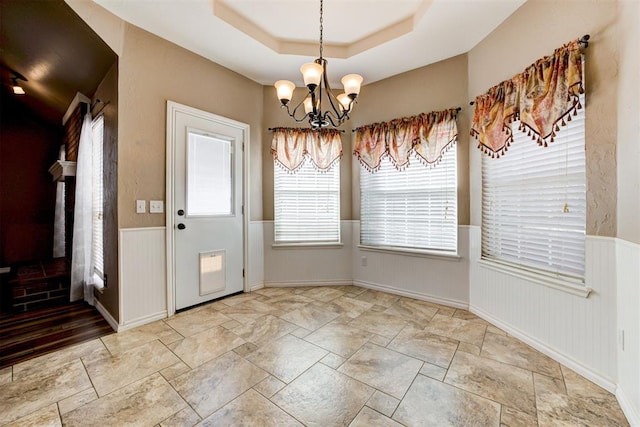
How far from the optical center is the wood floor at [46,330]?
2119mm

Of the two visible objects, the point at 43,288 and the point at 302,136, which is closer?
the point at 43,288

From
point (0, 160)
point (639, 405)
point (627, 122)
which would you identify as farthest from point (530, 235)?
point (0, 160)

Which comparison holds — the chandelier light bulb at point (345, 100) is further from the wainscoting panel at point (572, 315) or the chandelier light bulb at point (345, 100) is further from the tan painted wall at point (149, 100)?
the wainscoting panel at point (572, 315)

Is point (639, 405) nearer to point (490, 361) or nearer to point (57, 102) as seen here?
point (490, 361)

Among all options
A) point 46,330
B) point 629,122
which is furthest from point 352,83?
point 46,330

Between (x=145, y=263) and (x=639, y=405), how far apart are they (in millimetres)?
3633

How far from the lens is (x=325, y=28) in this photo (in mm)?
2717

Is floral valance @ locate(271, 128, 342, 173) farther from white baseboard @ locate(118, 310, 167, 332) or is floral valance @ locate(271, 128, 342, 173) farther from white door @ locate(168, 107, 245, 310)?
white baseboard @ locate(118, 310, 167, 332)

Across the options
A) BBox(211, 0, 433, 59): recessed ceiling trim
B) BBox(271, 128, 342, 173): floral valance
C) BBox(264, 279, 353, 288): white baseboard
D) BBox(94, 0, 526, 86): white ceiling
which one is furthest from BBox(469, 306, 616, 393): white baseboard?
BBox(211, 0, 433, 59): recessed ceiling trim

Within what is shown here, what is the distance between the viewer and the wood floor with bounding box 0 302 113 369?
2.12 metres

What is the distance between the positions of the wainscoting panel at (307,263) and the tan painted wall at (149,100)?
4.91ft

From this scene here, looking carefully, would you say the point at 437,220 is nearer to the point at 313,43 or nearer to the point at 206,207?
the point at 313,43

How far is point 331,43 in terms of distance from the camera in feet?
9.73

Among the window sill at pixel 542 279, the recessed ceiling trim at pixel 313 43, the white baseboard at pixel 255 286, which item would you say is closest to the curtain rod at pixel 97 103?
the recessed ceiling trim at pixel 313 43
